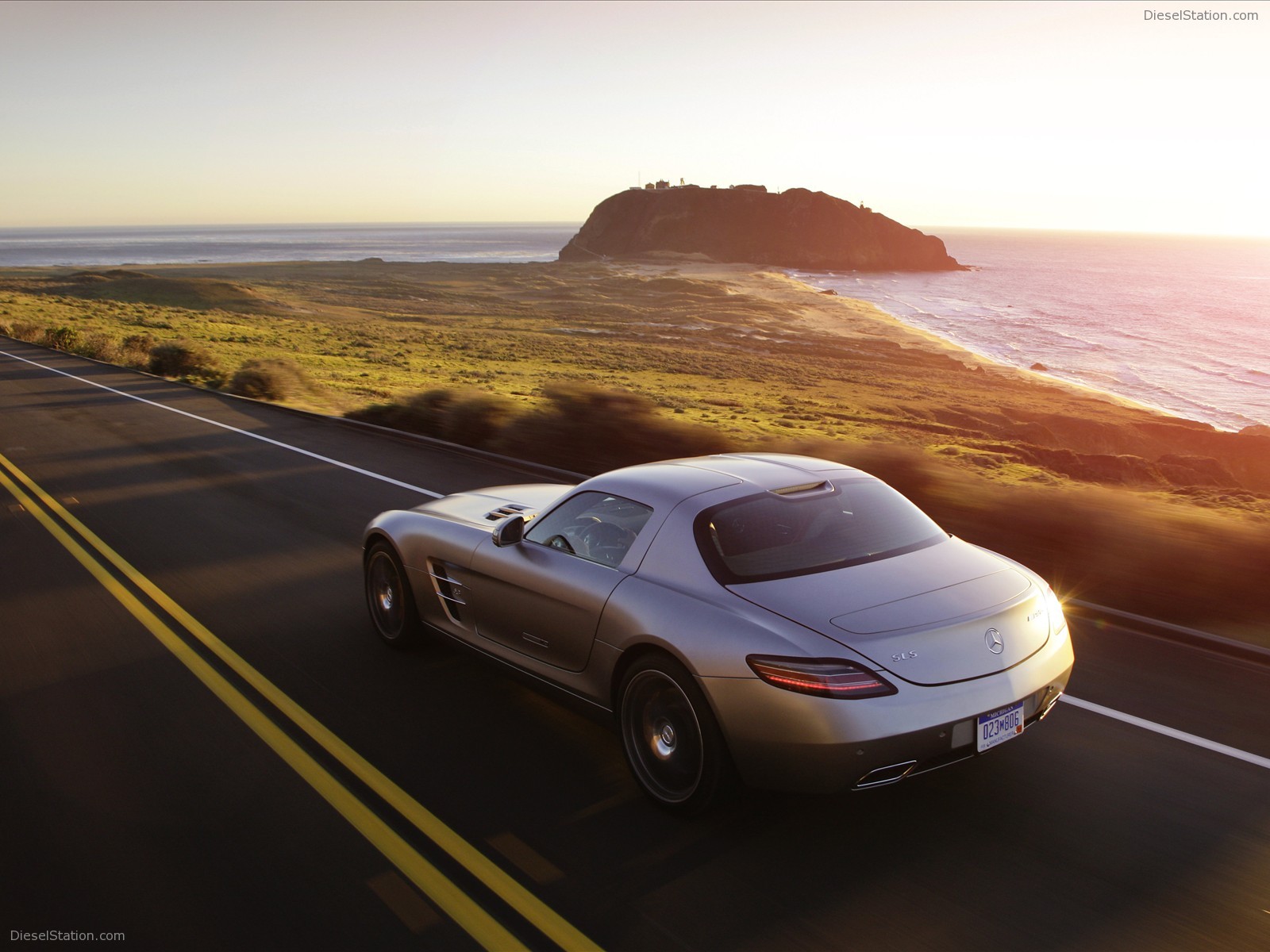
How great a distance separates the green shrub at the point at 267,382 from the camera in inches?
866

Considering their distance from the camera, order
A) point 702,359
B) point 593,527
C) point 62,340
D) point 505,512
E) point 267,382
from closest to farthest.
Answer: point 593,527 → point 505,512 → point 267,382 → point 62,340 → point 702,359

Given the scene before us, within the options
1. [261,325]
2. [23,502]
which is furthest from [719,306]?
[23,502]

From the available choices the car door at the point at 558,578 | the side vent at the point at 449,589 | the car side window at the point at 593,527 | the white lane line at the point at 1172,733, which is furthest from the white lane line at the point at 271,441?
the white lane line at the point at 1172,733

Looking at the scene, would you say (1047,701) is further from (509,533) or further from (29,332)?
(29,332)

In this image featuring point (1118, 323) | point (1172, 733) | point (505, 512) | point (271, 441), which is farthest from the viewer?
point (1118, 323)

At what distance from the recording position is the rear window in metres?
4.16

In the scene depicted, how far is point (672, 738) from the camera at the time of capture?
163 inches

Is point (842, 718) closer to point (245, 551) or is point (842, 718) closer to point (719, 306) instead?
point (245, 551)

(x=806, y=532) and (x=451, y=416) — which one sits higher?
(x=806, y=532)

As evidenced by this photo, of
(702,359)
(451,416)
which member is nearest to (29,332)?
(702,359)

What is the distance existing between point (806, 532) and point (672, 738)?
3.65 feet

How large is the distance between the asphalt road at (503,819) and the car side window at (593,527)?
817 mm

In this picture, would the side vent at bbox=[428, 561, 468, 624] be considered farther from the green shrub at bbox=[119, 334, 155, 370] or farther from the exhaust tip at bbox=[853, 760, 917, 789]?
the green shrub at bbox=[119, 334, 155, 370]

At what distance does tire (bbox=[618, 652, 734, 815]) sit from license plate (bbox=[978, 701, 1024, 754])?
101cm
